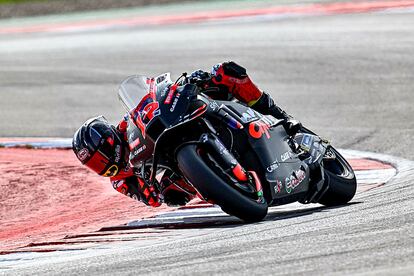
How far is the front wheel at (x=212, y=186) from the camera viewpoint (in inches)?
262

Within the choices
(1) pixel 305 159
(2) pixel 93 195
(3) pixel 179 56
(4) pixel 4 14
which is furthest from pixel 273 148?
(4) pixel 4 14

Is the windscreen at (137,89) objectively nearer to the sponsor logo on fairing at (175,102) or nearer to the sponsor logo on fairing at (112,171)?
the sponsor logo on fairing at (175,102)

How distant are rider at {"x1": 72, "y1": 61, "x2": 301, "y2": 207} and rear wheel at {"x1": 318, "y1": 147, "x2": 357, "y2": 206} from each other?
41 cm

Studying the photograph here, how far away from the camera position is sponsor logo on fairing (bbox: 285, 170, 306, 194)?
24.1 ft

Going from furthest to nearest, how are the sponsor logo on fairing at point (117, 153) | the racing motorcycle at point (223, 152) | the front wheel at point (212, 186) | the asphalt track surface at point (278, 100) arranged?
the sponsor logo on fairing at point (117, 153) → the racing motorcycle at point (223, 152) → the front wheel at point (212, 186) → the asphalt track surface at point (278, 100)

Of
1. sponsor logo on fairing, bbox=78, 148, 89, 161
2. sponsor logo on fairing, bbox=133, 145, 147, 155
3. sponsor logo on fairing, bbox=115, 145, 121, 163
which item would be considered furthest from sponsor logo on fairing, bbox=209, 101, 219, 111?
sponsor logo on fairing, bbox=78, 148, 89, 161

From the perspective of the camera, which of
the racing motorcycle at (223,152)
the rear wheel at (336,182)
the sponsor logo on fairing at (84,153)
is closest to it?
the racing motorcycle at (223,152)

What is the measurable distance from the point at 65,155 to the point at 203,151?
537 centimetres

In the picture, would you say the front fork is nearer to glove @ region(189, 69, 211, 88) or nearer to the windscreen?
the windscreen

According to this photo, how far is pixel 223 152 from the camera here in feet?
22.7

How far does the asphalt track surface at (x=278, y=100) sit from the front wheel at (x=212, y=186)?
0.41 ft

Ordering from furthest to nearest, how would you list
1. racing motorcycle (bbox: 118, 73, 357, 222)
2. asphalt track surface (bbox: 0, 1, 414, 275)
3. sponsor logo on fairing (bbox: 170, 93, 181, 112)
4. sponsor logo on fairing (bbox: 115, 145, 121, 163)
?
sponsor logo on fairing (bbox: 115, 145, 121, 163) < sponsor logo on fairing (bbox: 170, 93, 181, 112) < racing motorcycle (bbox: 118, 73, 357, 222) < asphalt track surface (bbox: 0, 1, 414, 275)

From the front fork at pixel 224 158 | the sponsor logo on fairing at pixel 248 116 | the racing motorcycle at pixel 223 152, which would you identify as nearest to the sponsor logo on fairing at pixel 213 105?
the racing motorcycle at pixel 223 152

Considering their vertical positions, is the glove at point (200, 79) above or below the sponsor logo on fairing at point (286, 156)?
above
